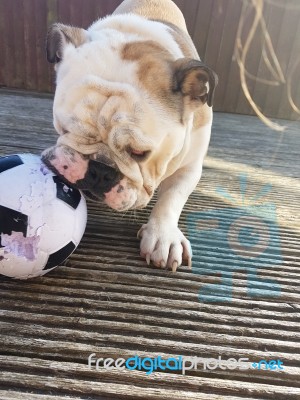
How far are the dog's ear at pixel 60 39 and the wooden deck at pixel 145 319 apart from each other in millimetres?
807

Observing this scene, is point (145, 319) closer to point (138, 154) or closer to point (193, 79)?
point (138, 154)

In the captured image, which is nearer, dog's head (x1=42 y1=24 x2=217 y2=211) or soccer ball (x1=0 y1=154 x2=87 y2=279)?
soccer ball (x1=0 y1=154 x2=87 y2=279)

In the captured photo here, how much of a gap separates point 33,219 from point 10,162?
288 millimetres

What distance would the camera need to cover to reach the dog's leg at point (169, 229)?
190 cm

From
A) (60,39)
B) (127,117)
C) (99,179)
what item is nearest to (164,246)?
(99,179)

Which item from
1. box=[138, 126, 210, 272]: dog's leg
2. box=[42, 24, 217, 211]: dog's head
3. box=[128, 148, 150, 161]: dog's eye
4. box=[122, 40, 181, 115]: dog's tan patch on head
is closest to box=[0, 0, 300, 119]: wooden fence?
box=[138, 126, 210, 272]: dog's leg

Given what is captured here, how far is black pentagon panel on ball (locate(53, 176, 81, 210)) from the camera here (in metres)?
1.68

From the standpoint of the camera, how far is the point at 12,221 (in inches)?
59.2

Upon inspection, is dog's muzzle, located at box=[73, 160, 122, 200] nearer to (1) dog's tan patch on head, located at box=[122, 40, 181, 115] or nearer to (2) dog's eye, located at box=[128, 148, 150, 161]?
(2) dog's eye, located at box=[128, 148, 150, 161]

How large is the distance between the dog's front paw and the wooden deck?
0.05 m

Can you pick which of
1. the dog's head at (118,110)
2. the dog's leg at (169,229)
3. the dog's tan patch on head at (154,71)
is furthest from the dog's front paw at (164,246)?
the dog's tan patch on head at (154,71)

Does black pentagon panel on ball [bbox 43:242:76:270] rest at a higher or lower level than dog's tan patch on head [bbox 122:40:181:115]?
lower

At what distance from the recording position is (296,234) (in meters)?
2.39

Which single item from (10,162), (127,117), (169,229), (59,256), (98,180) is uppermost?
(127,117)
